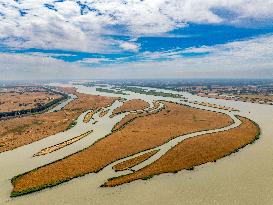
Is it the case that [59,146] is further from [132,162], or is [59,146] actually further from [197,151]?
[197,151]

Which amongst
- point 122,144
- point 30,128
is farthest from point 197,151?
point 30,128

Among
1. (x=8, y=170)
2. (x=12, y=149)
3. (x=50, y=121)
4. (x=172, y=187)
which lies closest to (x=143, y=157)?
(x=172, y=187)

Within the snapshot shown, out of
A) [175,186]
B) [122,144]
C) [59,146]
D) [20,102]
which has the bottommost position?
[20,102]

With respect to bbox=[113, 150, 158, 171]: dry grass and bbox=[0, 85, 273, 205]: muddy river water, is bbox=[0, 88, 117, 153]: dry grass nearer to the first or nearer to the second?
bbox=[0, 85, 273, 205]: muddy river water

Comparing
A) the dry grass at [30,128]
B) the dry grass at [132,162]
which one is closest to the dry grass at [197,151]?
the dry grass at [132,162]

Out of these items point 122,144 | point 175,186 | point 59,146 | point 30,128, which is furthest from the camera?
point 30,128

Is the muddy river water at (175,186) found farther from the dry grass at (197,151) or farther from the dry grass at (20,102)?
the dry grass at (20,102)
